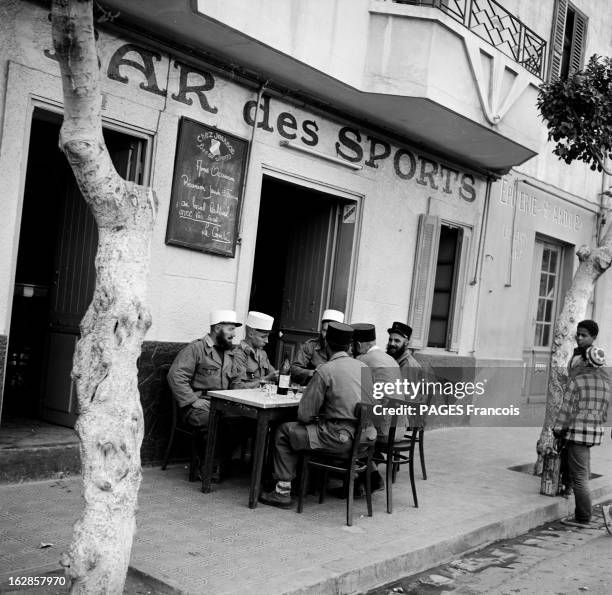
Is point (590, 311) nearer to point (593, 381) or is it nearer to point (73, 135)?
point (593, 381)

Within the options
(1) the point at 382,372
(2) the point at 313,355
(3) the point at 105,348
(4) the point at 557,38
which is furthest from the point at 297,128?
(4) the point at 557,38

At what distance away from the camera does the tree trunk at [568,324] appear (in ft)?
26.7

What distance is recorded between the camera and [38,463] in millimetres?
6289

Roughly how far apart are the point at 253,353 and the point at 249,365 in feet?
0.42

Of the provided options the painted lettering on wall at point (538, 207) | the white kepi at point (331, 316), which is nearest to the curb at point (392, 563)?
the white kepi at point (331, 316)

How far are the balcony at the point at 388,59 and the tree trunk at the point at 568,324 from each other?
2340 millimetres

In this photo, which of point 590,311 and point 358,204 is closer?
point 358,204

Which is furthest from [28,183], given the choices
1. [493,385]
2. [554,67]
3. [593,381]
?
[554,67]

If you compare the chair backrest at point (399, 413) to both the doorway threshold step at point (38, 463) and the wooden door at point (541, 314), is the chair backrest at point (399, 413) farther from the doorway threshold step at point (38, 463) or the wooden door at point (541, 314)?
the wooden door at point (541, 314)

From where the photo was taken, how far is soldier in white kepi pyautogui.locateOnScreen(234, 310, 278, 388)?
7.29 metres

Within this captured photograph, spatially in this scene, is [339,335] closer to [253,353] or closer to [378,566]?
[253,353]

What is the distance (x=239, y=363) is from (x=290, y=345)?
8.32 feet

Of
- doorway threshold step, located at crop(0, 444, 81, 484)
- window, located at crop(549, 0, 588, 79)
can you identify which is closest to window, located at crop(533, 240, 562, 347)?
window, located at crop(549, 0, 588, 79)

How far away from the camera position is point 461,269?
11.2m
